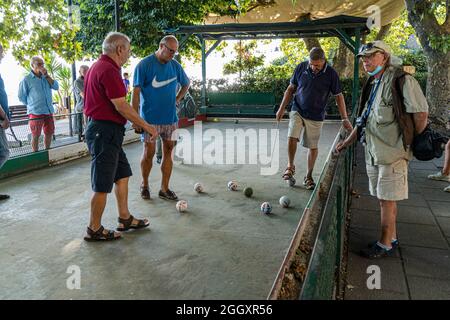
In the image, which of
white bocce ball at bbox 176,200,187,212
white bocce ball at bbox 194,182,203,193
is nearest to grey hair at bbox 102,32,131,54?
white bocce ball at bbox 176,200,187,212

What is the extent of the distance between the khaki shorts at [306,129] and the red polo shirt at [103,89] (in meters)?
2.81

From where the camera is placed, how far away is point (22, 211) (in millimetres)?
4832

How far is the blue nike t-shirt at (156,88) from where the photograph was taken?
4.90 metres

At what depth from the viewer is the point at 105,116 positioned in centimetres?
370

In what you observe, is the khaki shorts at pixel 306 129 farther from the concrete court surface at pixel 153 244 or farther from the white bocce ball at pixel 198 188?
the white bocce ball at pixel 198 188

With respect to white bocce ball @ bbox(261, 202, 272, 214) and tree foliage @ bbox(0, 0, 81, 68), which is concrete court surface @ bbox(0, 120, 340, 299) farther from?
tree foliage @ bbox(0, 0, 81, 68)

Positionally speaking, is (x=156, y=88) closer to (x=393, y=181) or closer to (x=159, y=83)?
(x=159, y=83)

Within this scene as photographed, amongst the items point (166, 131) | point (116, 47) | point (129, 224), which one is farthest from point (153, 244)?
point (116, 47)

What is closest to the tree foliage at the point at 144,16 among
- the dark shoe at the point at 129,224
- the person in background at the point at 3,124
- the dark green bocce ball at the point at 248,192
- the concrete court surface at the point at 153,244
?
the concrete court surface at the point at 153,244

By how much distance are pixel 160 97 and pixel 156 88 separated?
0.39 ft

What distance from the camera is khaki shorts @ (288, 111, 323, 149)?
19.0 ft
